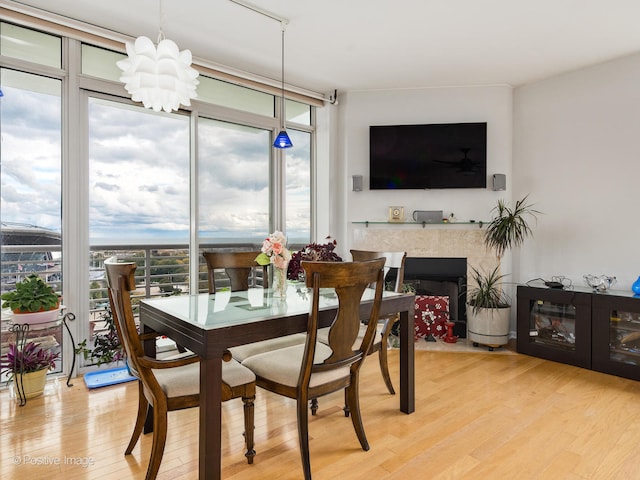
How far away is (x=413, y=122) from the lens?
14.6 ft

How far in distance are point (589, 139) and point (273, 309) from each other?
3511 mm

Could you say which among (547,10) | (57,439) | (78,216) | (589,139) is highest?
(547,10)

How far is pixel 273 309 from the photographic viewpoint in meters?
2.10

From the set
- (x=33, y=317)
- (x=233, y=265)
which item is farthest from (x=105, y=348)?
(x=233, y=265)

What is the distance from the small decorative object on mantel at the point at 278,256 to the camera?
2320 mm

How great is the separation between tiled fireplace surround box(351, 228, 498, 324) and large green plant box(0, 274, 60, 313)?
291 cm

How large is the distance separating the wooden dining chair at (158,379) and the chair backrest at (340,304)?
1.13 ft

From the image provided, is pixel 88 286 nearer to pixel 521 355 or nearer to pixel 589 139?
pixel 521 355

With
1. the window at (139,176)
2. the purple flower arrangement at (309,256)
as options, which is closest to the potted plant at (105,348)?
the window at (139,176)

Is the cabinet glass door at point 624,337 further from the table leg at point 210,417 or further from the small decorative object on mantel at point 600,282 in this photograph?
the table leg at point 210,417

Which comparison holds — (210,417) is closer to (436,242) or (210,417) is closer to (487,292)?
(487,292)

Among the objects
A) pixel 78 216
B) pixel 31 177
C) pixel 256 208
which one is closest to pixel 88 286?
pixel 78 216

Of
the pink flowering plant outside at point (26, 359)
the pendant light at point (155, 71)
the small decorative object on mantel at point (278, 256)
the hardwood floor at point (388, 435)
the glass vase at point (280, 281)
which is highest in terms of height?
the pendant light at point (155, 71)

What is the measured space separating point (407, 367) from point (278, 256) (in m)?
1.08
